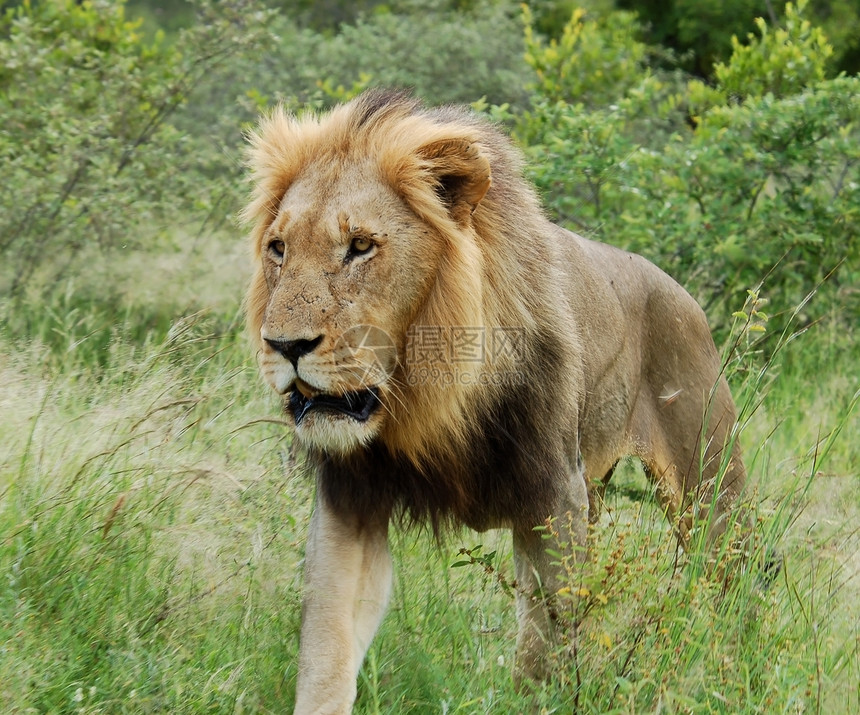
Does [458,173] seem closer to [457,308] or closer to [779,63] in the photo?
[457,308]

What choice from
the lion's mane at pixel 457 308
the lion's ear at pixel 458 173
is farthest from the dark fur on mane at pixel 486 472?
the lion's ear at pixel 458 173

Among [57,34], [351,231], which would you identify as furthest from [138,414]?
[57,34]

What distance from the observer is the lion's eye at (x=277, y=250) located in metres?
3.06

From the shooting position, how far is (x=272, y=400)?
468 cm

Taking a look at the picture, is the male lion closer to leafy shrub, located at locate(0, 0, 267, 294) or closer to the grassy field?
the grassy field

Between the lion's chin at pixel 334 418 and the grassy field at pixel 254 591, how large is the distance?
0.65 meters

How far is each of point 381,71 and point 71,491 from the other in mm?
8045

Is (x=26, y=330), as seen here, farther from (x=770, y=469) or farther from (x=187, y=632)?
(x=770, y=469)

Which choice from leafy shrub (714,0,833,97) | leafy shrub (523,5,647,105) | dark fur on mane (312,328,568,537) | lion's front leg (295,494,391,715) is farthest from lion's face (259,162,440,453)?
leafy shrub (523,5,647,105)

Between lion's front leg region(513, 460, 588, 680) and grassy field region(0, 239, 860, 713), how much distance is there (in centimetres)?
8

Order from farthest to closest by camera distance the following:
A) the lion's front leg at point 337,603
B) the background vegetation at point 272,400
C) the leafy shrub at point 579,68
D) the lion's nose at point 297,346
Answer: the leafy shrub at point 579,68 → the background vegetation at point 272,400 → the lion's front leg at point 337,603 → the lion's nose at point 297,346

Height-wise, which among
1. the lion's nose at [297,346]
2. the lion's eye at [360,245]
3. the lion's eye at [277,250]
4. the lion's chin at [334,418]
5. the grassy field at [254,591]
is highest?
→ the lion's eye at [360,245]

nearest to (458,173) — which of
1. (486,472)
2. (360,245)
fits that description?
(360,245)
